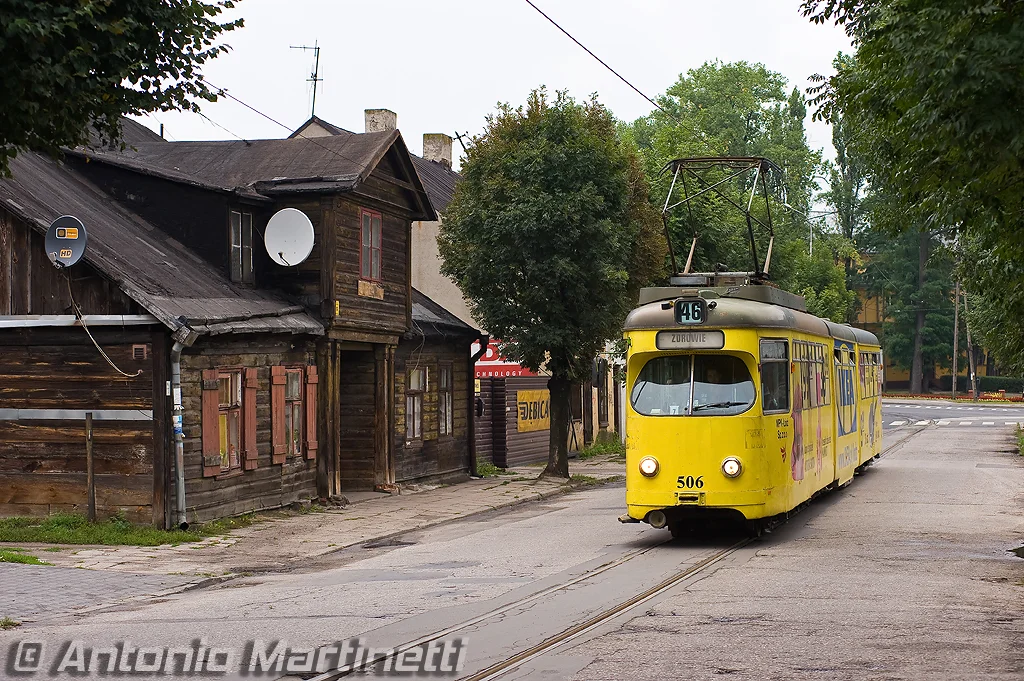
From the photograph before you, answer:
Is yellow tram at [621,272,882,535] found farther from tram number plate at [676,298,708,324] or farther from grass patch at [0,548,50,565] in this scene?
grass patch at [0,548,50,565]

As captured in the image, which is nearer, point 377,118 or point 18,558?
point 18,558

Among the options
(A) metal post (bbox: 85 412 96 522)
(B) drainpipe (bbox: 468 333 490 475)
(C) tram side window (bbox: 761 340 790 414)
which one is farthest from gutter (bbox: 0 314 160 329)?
(B) drainpipe (bbox: 468 333 490 475)

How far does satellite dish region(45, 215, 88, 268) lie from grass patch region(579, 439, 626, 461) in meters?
22.1

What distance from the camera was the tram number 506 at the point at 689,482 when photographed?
1549 cm

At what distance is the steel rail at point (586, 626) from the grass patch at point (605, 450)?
23425mm

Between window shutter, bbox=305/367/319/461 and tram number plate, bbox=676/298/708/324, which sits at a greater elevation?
tram number plate, bbox=676/298/708/324

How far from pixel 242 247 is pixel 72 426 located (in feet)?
16.8

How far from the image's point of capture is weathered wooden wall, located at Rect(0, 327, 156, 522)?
18.1 metres

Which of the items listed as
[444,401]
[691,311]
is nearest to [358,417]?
[444,401]

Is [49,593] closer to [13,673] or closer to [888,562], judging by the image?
[13,673]

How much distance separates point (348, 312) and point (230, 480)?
15.0 feet

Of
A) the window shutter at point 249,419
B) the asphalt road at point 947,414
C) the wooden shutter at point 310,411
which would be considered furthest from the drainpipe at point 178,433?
the asphalt road at point 947,414

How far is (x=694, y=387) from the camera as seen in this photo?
624 inches

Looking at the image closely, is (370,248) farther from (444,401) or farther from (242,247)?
(444,401)
